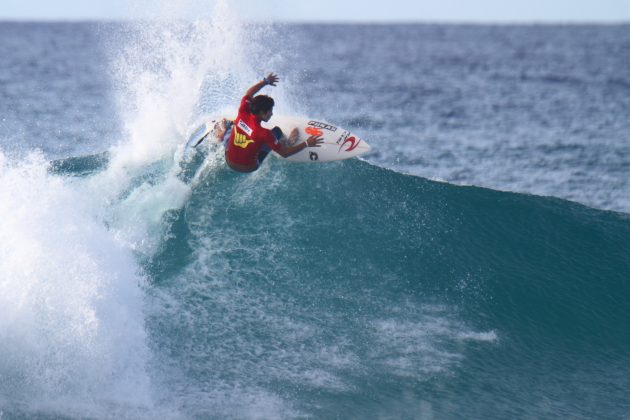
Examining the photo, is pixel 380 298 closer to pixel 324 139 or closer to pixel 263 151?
pixel 263 151

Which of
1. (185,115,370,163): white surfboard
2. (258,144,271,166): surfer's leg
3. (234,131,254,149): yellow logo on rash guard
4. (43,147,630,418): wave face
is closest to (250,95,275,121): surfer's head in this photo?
(234,131,254,149): yellow logo on rash guard

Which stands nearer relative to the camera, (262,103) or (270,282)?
(270,282)

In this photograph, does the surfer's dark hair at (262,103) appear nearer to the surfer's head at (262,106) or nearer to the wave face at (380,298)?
the surfer's head at (262,106)

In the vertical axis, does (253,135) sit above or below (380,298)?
above

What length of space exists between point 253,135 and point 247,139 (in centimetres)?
12

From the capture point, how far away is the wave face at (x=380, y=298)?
9062mm

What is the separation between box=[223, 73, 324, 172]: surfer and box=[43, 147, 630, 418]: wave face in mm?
993

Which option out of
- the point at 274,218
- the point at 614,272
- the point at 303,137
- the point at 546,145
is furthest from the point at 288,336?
the point at 546,145

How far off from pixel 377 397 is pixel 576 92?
3579 centimetres

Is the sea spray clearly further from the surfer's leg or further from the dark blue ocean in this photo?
the surfer's leg

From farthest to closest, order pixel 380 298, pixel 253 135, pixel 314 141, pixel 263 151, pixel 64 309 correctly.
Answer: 1. pixel 314 141
2. pixel 263 151
3. pixel 253 135
4. pixel 380 298
5. pixel 64 309

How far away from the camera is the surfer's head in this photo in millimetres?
11037

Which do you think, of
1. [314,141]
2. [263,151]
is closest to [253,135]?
[263,151]

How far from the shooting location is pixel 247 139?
11.3 meters
